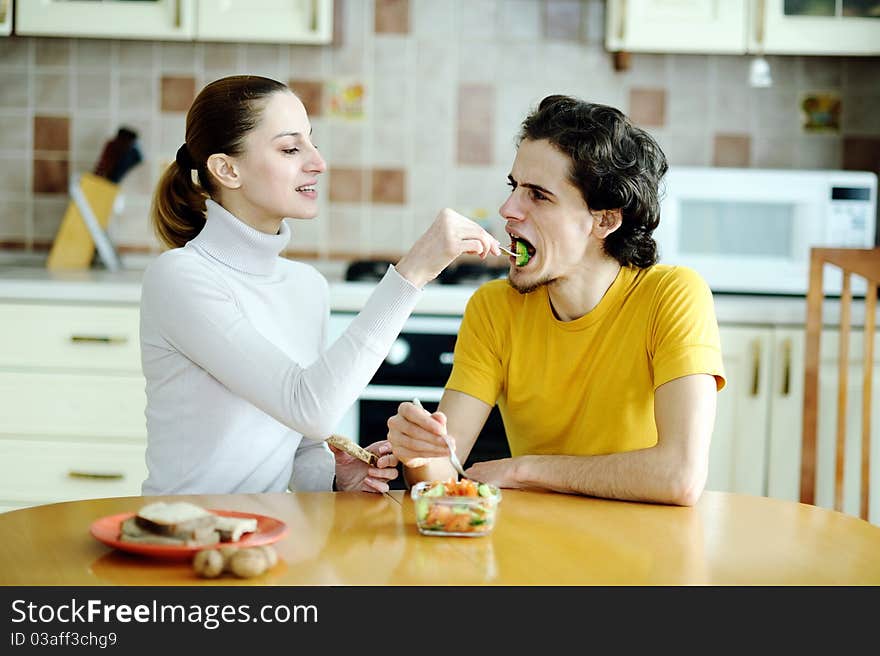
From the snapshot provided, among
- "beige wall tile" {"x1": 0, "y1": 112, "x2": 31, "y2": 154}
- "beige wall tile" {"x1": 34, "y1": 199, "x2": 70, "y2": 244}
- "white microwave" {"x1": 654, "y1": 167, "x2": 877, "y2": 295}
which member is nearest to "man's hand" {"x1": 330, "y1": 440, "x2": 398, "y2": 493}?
"white microwave" {"x1": 654, "y1": 167, "x2": 877, "y2": 295}

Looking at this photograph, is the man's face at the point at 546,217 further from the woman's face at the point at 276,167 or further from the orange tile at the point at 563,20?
the orange tile at the point at 563,20

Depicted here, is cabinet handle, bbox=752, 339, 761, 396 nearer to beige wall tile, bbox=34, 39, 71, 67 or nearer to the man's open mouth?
the man's open mouth

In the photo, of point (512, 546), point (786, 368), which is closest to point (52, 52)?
point (786, 368)

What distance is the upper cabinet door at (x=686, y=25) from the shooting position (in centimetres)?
307

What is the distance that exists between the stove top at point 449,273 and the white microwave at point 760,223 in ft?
1.66

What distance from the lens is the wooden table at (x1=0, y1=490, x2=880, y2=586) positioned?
43.8 inches

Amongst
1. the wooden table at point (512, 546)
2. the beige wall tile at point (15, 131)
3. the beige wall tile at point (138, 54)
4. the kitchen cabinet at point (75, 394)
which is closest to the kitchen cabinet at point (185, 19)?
the beige wall tile at point (138, 54)

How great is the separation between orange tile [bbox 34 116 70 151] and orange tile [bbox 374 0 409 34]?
41.6 inches

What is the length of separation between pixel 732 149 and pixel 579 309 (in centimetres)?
185

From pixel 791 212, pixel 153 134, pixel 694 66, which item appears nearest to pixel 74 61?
pixel 153 134
